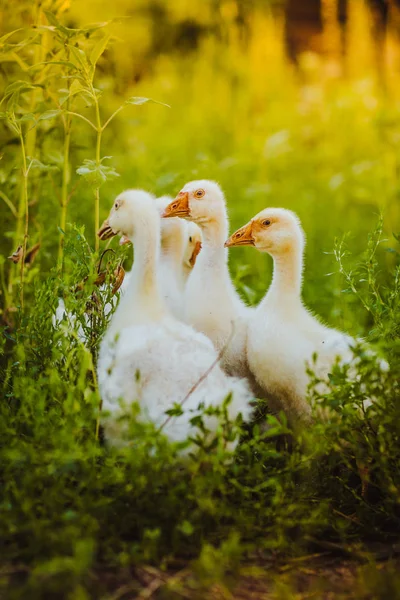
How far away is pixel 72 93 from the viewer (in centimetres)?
297

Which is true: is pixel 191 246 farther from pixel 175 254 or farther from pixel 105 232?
pixel 105 232

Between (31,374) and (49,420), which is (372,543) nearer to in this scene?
(49,420)

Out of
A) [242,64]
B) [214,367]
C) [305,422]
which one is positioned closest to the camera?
[214,367]

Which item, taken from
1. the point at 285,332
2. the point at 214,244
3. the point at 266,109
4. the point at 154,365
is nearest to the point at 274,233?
the point at 214,244

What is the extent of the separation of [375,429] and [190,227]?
4.73 feet

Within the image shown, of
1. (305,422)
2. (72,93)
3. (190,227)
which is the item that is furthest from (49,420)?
(190,227)

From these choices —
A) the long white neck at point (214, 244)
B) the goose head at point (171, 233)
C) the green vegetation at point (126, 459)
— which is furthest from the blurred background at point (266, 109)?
the long white neck at point (214, 244)

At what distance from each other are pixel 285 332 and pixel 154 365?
1.86 ft

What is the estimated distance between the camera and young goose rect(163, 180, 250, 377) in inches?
123

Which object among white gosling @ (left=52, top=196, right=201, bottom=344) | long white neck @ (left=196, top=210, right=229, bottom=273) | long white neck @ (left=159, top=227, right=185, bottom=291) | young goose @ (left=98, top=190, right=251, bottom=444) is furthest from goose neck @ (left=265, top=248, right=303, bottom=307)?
long white neck @ (left=159, top=227, right=185, bottom=291)

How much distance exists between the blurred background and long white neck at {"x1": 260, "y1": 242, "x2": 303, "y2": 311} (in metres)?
1.62

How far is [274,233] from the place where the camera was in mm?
3092

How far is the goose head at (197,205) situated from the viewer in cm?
323

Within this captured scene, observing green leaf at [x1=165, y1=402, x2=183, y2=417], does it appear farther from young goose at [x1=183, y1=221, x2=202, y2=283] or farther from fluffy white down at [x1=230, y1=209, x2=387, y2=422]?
young goose at [x1=183, y1=221, x2=202, y2=283]
